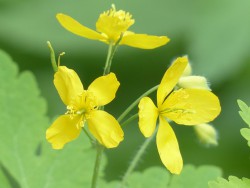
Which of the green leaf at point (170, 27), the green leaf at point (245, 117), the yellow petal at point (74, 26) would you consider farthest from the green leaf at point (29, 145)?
the green leaf at point (170, 27)

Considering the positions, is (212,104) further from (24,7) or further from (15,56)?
(24,7)

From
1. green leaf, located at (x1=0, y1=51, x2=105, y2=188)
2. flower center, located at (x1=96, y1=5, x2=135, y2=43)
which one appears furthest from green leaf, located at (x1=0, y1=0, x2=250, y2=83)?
flower center, located at (x1=96, y1=5, x2=135, y2=43)

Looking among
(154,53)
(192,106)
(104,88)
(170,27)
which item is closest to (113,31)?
(104,88)

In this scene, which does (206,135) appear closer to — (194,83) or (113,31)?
(194,83)

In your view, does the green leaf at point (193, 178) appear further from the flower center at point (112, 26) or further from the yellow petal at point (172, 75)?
the flower center at point (112, 26)

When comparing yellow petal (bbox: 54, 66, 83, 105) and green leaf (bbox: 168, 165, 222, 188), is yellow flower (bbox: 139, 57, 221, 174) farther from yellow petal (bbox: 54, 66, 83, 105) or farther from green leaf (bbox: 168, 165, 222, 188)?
green leaf (bbox: 168, 165, 222, 188)

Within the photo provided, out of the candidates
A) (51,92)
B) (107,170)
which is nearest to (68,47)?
(51,92)
